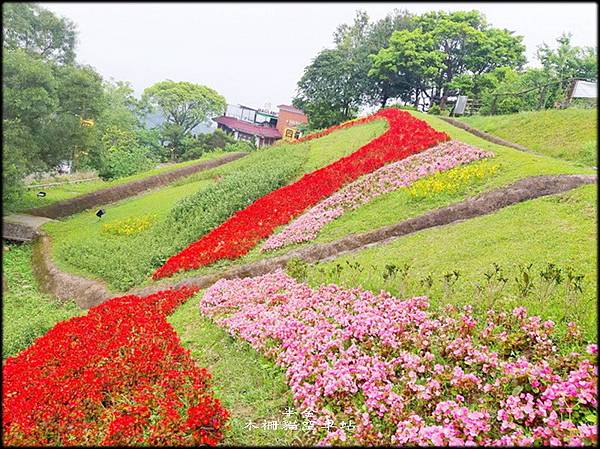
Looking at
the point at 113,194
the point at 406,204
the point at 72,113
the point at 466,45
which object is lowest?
the point at 113,194

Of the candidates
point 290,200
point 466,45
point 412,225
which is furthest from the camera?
point 466,45

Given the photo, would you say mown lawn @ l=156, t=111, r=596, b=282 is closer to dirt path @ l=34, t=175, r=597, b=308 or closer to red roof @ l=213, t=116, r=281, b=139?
dirt path @ l=34, t=175, r=597, b=308

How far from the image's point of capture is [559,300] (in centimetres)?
590

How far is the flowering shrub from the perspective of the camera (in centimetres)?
1230

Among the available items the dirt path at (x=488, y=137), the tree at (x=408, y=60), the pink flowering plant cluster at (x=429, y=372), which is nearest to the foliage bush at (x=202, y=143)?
the tree at (x=408, y=60)

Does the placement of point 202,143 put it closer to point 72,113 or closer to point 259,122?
point 259,122

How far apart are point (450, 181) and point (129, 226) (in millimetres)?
11620

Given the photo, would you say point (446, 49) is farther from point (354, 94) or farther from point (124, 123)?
point (124, 123)

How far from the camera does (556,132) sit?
17.9 metres

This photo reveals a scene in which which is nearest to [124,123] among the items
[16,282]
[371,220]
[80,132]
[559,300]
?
[80,132]

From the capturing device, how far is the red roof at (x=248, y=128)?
2124 inches

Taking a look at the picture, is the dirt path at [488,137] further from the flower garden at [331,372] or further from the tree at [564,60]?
the flower garden at [331,372]

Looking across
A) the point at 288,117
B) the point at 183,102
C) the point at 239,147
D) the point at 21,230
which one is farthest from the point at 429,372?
the point at 288,117

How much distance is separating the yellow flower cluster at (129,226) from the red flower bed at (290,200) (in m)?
3.86
